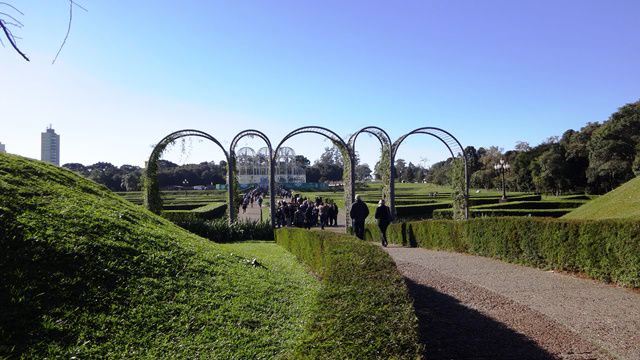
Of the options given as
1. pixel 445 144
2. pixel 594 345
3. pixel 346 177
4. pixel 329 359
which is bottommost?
pixel 594 345

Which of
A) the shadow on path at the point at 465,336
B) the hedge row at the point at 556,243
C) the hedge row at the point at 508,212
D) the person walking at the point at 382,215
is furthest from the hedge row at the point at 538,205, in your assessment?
the shadow on path at the point at 465,336

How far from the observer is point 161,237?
6.12 meters

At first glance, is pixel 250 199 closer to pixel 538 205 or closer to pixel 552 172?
pixel 538 205

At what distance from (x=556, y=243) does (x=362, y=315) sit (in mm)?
6550

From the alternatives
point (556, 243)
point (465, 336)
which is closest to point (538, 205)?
point (556, 243)

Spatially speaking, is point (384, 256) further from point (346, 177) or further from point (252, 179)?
point (252, 179)

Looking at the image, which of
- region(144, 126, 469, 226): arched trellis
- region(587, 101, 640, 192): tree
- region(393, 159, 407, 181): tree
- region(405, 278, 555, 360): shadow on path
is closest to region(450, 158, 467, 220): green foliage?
region(144, 126, 469, 226): arched trellis

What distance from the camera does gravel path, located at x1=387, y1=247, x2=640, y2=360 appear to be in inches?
182

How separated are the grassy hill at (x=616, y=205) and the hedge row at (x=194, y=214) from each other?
12.5m

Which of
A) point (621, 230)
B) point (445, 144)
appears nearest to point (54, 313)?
point (621, 230)

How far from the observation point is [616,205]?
45.7ft

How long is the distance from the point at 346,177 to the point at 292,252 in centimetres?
712

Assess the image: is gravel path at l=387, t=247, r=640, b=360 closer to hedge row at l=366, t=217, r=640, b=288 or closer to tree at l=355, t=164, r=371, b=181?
hedge row at l=366, t=217, r=640, b=288

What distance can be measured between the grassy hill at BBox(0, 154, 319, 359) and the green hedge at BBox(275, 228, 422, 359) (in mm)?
579
